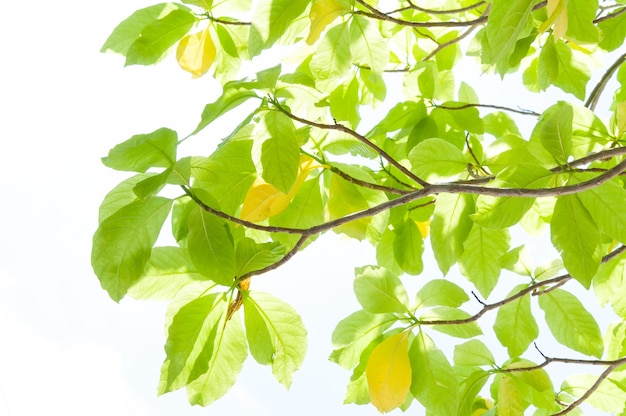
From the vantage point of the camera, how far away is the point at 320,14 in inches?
27.4

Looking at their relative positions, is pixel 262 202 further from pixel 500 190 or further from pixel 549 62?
pixel 549 62

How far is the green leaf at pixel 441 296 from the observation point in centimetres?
78

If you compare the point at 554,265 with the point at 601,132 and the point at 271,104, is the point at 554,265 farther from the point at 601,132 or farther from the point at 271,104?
the point at 271,104

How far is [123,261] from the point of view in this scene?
0.54 meters

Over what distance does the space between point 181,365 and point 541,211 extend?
531mm

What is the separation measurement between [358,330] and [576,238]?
311mm

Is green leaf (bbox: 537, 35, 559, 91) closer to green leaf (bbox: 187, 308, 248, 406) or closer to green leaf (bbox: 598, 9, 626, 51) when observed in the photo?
green leaf (bbox: 598, 9, 626, 51)

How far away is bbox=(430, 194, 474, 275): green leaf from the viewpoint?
0.68 metres

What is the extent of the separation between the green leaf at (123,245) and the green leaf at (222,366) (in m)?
0.12

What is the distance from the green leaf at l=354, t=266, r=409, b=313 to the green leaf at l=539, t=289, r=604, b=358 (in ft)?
0.64

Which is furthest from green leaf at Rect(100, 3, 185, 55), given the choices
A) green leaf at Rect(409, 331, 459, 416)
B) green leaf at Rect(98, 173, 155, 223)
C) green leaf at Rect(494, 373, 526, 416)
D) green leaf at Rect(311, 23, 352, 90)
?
green leaf at Rect(494, 373, 526, 416)

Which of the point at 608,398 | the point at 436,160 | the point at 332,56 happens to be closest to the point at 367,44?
the point at 332,56

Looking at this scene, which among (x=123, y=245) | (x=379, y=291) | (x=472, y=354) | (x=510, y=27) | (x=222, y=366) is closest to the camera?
(x=510, y=27)

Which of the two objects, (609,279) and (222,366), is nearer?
(222,366)
